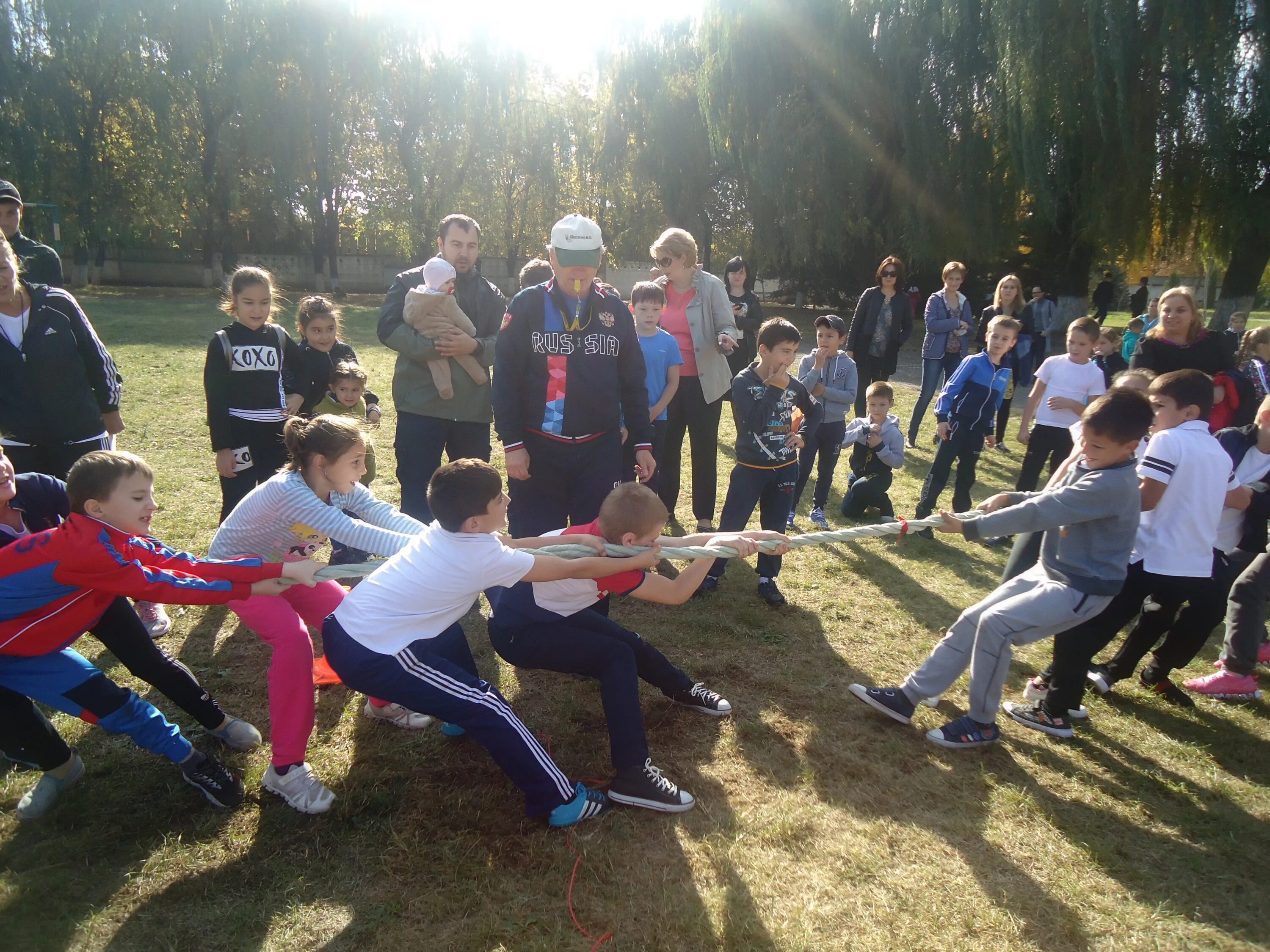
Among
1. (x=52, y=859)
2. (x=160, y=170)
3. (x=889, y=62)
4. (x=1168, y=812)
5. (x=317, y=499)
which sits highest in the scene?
(x=889, y=62)

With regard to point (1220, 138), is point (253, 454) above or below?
below

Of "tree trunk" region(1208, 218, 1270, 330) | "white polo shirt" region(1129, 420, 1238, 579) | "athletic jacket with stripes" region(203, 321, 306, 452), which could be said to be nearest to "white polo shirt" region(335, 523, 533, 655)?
"athletic jacket with stripes" region(203, 321, 306, 452)

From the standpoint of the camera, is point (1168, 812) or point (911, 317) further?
point (911, 317)

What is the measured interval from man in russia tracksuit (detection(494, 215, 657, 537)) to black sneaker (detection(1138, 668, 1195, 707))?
302 centimetres

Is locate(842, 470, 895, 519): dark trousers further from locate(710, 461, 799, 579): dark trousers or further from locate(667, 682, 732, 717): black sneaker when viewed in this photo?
locate(667, 682, 732, 717): black sneaker

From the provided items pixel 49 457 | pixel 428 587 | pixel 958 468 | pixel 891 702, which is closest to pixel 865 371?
pixel 958 468

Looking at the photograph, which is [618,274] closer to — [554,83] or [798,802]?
[554,83]

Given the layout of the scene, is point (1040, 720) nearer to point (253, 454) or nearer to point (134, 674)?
point (134, 674)

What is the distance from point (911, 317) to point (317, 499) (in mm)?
7417

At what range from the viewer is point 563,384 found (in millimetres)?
3609

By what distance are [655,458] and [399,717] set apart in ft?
8.39

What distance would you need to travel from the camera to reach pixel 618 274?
128ft

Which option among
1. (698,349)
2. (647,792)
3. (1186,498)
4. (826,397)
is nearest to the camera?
(647,792)

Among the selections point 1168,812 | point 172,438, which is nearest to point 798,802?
point 1168,812
